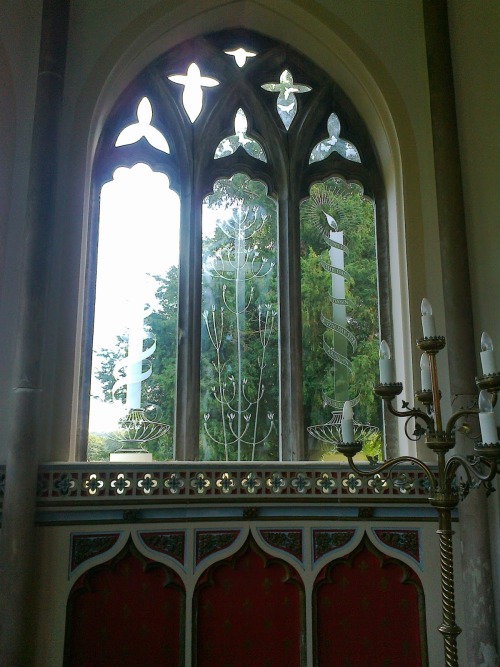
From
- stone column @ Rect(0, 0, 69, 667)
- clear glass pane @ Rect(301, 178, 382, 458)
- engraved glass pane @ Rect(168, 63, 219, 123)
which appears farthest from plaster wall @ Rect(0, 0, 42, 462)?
clear glass pane @ Rect(301, 178, 382, 458)

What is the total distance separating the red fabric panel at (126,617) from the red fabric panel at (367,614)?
0.74 metres

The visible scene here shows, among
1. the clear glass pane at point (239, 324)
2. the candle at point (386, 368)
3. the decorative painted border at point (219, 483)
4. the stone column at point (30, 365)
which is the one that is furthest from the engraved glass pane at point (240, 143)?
the candle at point (386, 368)

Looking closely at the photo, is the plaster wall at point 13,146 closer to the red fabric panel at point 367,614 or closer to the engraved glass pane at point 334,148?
the engraved glass pane at point 334,148

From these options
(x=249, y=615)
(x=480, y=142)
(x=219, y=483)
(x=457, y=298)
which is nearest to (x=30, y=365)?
(x=219, y=483)

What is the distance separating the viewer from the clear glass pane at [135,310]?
11.6 feet

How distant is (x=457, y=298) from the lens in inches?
138

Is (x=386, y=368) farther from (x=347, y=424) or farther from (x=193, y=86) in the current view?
(x=193, y=86)

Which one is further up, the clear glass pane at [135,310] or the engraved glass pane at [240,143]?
the engraved glass pane at [240,143]

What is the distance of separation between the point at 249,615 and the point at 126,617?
0.61 meters

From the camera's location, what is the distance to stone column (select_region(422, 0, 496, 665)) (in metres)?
3.14

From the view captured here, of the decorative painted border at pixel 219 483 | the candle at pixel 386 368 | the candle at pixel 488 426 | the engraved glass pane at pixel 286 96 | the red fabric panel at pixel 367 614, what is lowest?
the red fabric panel at pixel 367 614

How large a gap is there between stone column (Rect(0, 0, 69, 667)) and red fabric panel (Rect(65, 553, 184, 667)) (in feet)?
0.78

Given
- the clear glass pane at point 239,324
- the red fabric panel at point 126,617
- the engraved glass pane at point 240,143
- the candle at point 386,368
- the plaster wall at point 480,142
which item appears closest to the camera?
the candle at point 386,368

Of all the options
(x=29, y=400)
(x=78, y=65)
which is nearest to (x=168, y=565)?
(x=29, y=400)
